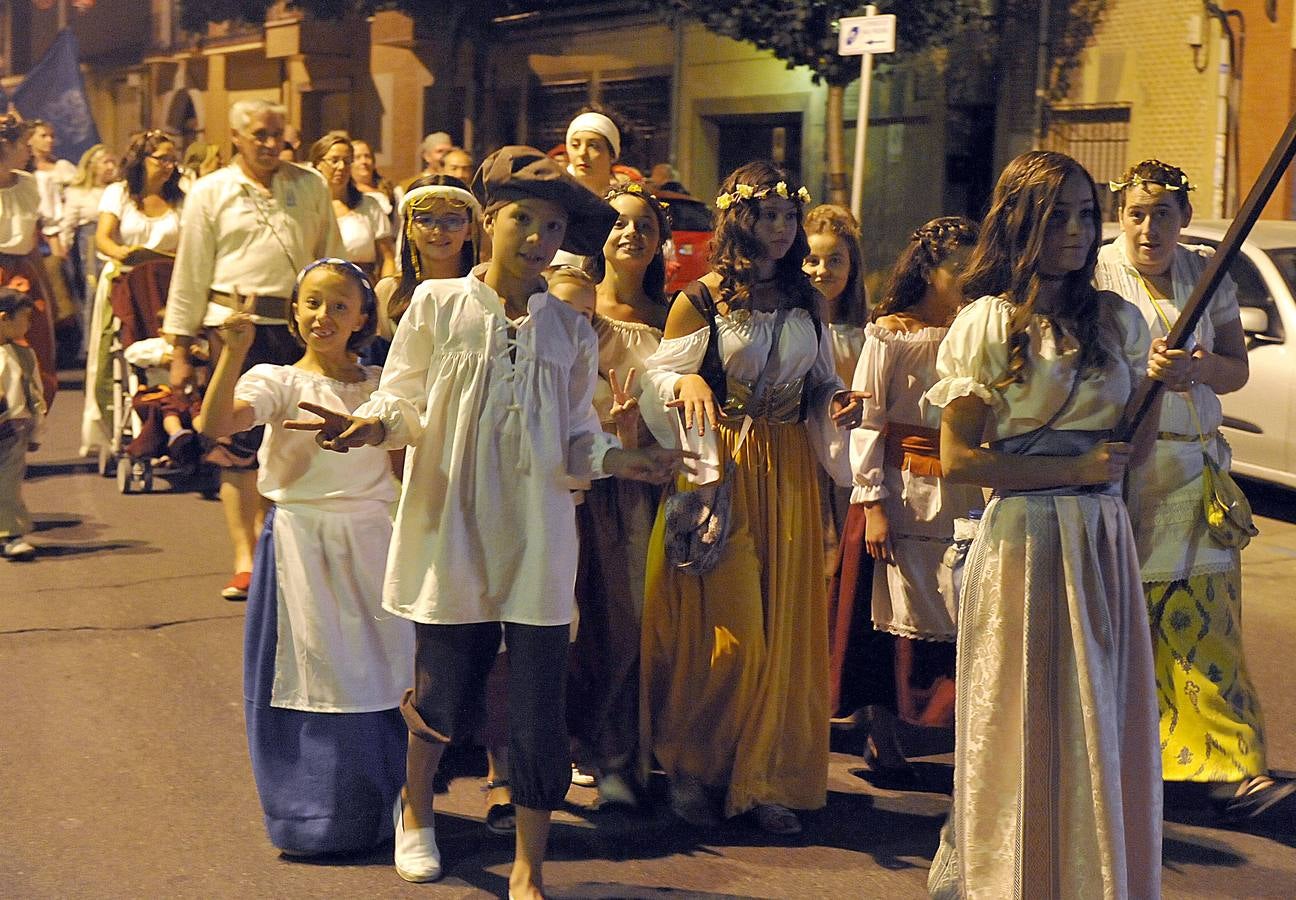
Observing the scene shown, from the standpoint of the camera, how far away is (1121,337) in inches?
171

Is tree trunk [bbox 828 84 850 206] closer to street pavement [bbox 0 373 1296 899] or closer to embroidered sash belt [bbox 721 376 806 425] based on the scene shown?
street pavement [bbox 0 373 1296 899]

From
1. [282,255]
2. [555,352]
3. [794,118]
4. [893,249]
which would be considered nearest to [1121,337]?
[555,352]

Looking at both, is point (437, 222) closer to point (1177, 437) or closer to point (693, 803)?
point (693, 803)

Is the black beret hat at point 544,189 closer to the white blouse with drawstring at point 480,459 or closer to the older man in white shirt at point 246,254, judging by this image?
the white blouse with drawstring at point 480,459

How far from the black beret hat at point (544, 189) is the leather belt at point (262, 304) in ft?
12.2

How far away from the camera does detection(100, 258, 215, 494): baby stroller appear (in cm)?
1044

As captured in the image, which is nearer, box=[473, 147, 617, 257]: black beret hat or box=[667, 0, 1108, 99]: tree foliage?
box=[473, 147, 617, 257]: black beret hat

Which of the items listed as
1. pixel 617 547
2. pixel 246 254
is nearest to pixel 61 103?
pixel 246 254

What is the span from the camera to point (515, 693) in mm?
4660

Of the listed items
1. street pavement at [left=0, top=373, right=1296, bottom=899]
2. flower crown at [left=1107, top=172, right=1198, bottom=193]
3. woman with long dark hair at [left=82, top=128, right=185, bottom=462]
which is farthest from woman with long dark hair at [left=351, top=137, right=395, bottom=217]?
flower crown at [left=1107, top=172, right=1198, bottom=193]

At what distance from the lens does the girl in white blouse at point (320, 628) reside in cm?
501

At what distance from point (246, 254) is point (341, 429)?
400 cm

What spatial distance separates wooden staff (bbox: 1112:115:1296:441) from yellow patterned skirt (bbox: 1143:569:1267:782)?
1334mm

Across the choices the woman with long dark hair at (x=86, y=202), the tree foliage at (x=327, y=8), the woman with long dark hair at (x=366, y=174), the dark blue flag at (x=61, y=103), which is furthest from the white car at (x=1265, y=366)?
the tree foliage at (x=327, y=8)
